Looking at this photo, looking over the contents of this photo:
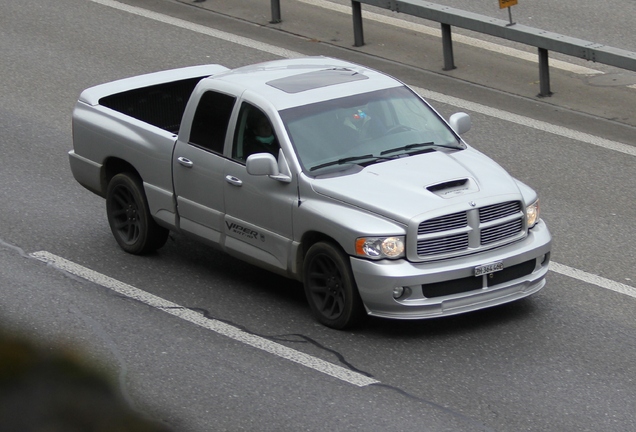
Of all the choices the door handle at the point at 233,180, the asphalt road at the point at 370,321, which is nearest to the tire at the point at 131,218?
the asphalt road at the point at 370,321

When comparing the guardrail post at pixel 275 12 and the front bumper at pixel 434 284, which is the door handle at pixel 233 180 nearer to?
the front bumper at pixel 434 284

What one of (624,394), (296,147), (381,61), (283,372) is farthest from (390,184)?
(381,61)

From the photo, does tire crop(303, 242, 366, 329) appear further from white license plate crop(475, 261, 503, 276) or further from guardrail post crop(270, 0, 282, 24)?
guardrail post crop(270, 0, 282, 24)

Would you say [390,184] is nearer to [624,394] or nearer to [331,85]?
[331,85]

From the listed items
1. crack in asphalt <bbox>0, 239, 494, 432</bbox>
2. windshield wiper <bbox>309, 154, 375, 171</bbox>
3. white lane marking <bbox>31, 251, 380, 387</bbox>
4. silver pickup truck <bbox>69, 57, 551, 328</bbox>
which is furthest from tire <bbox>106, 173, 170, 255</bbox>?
windshield wiper <bbox>309, 154, 375, 171</bbox>

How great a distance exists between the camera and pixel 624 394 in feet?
19.6

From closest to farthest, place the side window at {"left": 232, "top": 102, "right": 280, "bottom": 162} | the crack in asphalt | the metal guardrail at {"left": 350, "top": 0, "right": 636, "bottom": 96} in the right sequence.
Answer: the crack in asphalt < the side window at {"left": 232, "top": 102, "right": 280, "bottom": 162} < the metal guardrail at {"left": 350, "top": 0, "right": 636, "bottom": 96}

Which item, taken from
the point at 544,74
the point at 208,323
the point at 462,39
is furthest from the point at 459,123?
the point at 462,39

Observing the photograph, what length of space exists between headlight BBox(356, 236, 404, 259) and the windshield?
2.79ft

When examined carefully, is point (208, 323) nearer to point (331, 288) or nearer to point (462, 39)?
point (331, 288)

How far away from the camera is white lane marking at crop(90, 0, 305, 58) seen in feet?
45.6

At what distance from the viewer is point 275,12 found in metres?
15.0

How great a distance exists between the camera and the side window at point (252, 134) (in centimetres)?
750

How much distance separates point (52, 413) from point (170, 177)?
7128mm
